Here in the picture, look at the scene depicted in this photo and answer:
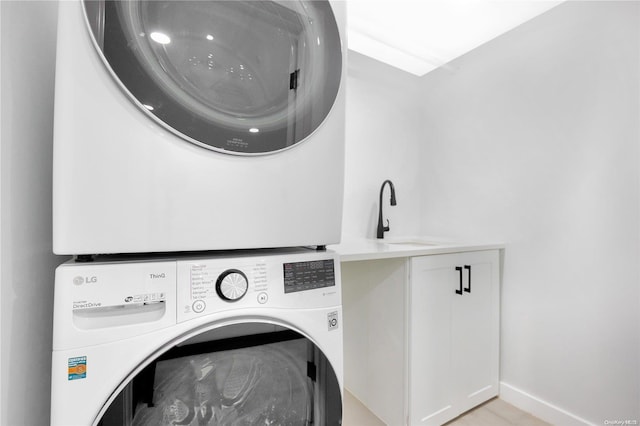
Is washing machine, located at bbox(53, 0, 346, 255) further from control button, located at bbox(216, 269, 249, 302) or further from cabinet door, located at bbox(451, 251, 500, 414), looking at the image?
cabinet door, located at bbox(451, 251, 500, 414)

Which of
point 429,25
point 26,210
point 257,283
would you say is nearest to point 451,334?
point 257,283

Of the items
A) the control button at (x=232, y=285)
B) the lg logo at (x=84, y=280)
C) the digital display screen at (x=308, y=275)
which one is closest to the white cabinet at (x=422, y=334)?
the digital display screen at (x=308, y=275)

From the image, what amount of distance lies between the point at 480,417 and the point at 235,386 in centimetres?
154

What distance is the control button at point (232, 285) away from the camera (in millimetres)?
699

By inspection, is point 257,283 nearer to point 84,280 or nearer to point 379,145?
point 84,280

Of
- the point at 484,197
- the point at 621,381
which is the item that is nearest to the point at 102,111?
the point at 484,197

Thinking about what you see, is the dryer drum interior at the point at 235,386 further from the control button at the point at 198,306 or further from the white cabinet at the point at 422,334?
the white cabinet at the point at 422,334

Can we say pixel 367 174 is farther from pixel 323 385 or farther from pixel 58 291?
pixel 58 291

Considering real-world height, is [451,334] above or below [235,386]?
below

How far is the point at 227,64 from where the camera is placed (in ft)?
2.39

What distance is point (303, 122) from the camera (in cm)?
83

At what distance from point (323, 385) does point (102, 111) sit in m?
0.85

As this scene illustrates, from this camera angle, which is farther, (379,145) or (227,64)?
(379,145)

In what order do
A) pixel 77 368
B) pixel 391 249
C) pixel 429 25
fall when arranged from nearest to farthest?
pixel 77 368 < pixel 391 249 < pixel 429 25
